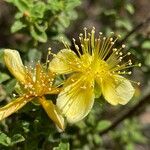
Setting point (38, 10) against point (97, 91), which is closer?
point (97, 91)

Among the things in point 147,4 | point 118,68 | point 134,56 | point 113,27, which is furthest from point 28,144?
point 147,4

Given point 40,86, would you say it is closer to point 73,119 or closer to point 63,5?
point 73,119

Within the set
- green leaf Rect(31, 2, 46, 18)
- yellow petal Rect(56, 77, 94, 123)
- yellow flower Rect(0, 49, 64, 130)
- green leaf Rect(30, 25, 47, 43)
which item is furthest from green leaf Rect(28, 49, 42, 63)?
yellow petal Rect(56, 77, 94, 123)

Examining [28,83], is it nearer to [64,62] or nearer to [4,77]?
[64,62]

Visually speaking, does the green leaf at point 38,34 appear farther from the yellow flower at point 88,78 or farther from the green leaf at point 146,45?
the green leaf at point 146,45

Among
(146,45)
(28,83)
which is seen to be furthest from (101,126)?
(28,83)

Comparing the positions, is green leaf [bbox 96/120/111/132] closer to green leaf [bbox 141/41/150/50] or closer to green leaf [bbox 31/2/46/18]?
green leaf [bbox 141/41/150/50]

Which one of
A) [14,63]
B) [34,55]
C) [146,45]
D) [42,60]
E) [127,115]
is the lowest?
[127,115]
